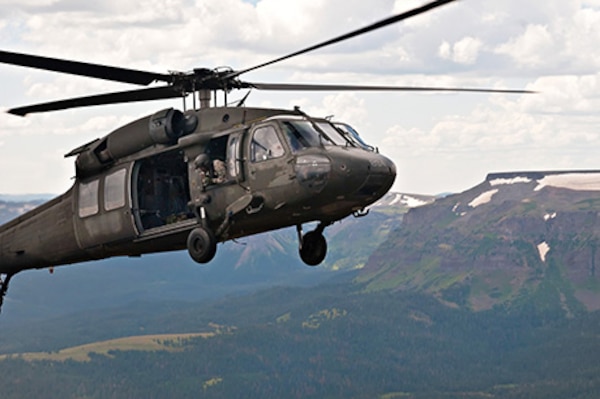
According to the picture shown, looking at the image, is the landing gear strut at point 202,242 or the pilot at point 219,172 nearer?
the landing gear strut at point 202,242

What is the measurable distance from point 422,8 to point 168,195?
700 inches

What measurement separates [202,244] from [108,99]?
23.6ft

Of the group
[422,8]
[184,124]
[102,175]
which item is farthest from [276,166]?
[422,8]

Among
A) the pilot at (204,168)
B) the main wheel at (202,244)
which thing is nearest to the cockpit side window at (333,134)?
the pilot at (204,168)

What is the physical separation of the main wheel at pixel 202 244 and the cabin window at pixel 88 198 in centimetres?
611

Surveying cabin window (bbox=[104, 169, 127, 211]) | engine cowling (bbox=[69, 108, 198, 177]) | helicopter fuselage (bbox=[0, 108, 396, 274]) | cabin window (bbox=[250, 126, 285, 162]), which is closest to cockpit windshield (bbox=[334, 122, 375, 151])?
helicopter fuselage (bbox=[0, 108, 396, 274])

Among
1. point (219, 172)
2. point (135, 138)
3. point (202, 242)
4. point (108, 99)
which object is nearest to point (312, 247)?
point (202, 242)

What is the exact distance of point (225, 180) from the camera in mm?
39344

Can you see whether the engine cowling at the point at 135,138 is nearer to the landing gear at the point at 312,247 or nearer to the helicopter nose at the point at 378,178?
the landing gear at the point at 312,247

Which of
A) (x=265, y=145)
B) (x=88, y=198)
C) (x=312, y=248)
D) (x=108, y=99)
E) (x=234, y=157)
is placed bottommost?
(x=312, y=248)

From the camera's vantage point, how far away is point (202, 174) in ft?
131

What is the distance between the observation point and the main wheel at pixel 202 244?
38.4 m

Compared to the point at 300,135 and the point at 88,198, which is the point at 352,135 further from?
the point at 88,198

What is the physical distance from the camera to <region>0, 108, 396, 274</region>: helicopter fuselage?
123ft
